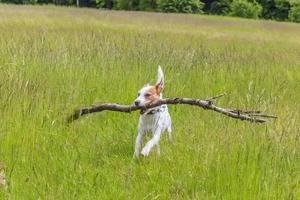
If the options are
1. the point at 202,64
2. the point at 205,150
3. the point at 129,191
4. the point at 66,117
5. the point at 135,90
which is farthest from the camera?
the point at 202,64

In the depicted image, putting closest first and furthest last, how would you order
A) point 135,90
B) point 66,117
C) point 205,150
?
1. point 205,150
2. point 66,117
3. point 135,90

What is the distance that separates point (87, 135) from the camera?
4.46 meters

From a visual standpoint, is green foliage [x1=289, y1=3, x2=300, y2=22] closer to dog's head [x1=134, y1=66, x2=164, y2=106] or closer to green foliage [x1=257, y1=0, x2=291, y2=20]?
green foliage [x1=257, y1=0, x2=291, y2=20]

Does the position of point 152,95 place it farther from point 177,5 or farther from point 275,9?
point 275,9

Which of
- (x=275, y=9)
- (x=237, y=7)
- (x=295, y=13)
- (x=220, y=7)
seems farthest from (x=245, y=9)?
(x=220, y=7)

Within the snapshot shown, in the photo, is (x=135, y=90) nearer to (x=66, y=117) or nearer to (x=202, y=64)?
(x=66, y=117)

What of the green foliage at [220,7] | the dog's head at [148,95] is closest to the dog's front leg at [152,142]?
the dog's head at [148,95]

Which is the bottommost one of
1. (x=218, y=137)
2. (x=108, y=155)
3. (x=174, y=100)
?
(x=108, y=155)

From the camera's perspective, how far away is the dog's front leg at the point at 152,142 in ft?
12.3

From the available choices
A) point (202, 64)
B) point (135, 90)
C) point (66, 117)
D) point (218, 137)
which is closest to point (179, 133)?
Result: point (218, 137)

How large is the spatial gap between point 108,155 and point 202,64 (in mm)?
3909

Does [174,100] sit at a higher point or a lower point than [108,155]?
higher

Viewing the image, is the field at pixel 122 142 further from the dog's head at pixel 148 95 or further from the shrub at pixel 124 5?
the shrub at pixel 124 5

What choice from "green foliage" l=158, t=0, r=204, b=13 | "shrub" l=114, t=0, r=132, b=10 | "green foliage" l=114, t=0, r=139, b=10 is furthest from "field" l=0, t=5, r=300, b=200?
"green foliage" l=114, t=0, r=139, b=10
